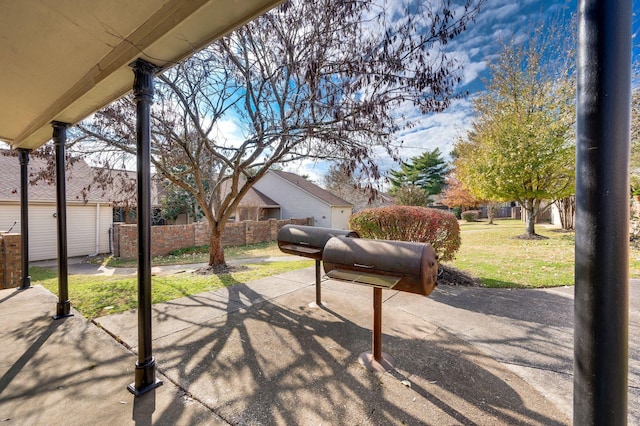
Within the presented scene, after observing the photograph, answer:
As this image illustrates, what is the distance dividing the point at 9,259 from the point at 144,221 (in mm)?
6826

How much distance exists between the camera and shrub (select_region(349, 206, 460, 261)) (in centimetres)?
620

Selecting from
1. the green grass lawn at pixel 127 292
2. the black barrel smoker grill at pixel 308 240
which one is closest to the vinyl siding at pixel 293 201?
the green grass lawn at pixel 127 292

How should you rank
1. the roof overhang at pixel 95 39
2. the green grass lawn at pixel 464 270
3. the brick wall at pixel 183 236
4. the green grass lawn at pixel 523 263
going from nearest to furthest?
the roof overhang at pixel 95 39, the green grass lawn at pixel 464 270, the green grass lawn at pixel 523 263, the brick wall at pixel 183 236

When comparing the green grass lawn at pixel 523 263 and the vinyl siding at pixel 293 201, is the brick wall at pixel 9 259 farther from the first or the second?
the vinyl siding at pixel 293 201

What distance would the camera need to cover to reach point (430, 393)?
7.95 feet

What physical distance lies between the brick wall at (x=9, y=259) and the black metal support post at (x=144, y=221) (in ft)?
20.8

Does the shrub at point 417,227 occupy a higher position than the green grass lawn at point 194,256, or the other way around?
the shrub at point 417,227

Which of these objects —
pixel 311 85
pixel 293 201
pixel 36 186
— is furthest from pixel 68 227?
pixel 311 85

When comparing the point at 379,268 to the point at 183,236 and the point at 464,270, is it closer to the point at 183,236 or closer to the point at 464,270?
the point at 464,270

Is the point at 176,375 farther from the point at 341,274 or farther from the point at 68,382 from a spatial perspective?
the point at 341,274

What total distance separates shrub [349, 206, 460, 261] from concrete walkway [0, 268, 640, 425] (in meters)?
1.87

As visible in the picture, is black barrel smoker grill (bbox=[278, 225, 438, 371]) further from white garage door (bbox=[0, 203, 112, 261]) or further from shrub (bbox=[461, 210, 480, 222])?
shrub (bbox=[461, 210, 480, 222])

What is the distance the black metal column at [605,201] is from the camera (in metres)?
1.10

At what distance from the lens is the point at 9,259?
6445 mm
